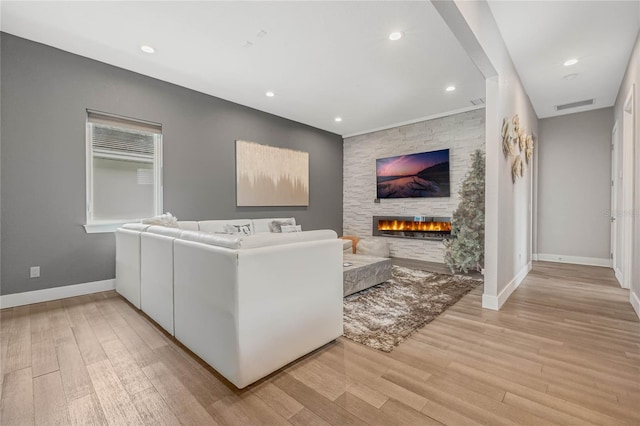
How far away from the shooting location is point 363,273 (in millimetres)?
3355

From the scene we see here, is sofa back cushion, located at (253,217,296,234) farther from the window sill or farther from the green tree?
the green tree

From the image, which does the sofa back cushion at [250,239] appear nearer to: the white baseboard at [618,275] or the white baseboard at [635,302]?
the white baseboard at [635,302]

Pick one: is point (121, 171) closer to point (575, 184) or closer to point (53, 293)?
point (53, 293)

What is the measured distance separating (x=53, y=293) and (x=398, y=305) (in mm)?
3824

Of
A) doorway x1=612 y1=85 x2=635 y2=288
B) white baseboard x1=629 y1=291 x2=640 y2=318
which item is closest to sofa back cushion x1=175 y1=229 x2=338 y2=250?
white baseboard x1=629 y1=291 x2=640 y2=318

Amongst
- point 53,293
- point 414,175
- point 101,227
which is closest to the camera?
point 53,293

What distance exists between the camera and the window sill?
3370 millimetres

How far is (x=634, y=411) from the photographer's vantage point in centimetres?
142

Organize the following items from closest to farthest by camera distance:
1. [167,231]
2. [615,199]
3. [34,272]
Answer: [167,231] → [34,272] → [615,199]

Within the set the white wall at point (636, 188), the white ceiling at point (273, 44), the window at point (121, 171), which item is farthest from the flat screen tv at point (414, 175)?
the window at point (121, 171)

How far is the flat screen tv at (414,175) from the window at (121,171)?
167 inches

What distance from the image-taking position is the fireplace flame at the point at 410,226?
5309mm

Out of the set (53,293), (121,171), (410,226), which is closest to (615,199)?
(410,226)

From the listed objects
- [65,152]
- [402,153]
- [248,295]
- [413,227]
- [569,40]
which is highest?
[569,40]
